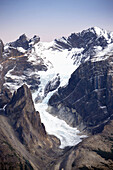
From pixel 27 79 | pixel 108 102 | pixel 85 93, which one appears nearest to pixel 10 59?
pixel 27 79

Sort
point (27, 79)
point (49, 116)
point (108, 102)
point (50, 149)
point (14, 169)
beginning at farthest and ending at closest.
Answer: point (27, 79) → point (49, 116) → point (108, 102) → point (50, 149) → point (14, 169)

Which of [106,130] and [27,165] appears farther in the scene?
[106,130]

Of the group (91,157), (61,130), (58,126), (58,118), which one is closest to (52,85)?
(58,118)

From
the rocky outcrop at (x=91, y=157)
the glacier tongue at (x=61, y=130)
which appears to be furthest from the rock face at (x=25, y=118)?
the rocky outcrop at (x=91, y=157)

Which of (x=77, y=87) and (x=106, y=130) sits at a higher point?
(x=77, y=87)

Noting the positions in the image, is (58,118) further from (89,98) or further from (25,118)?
(25,118)

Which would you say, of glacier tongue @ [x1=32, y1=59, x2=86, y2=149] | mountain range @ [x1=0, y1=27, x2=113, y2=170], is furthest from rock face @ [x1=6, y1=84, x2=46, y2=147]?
glacier tongue @ [x1=32, y1=59, x2=86, y2=149]

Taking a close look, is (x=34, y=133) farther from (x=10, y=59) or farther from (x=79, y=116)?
(x=10, y=59)

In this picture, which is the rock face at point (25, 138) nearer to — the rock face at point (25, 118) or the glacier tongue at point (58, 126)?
the rock face at point (25, 118)
